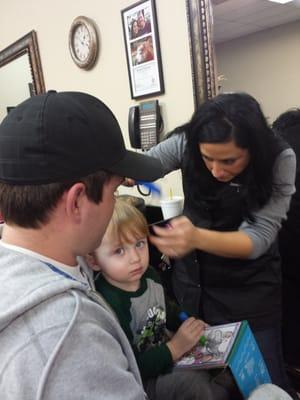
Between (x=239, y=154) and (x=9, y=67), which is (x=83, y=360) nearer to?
(x=239, y=154)

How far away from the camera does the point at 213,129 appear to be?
1.13 metres

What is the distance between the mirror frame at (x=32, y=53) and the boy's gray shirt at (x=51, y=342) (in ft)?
7.84

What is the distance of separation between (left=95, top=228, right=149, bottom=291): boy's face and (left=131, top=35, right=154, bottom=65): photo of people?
1145 millimetres

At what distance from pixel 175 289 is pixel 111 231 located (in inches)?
22.2

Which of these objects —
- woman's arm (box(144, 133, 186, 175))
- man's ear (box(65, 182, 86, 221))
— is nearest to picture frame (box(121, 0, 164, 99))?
woman's arm (box(144, 133, 186, 175))

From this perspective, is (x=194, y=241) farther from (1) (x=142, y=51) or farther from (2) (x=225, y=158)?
(1) (x=142, y=51)

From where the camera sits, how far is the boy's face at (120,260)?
992mm

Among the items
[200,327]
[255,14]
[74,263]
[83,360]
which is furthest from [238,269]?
[255,14]

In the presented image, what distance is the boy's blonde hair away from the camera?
996mm

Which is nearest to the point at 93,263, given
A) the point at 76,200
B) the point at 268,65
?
the point at 76,200

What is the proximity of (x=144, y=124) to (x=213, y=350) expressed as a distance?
123 centimetres

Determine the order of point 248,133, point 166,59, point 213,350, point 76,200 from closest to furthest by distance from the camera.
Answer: point 76,200 → point 213,350 → point 248,133 → point 166,59

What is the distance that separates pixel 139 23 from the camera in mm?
1812

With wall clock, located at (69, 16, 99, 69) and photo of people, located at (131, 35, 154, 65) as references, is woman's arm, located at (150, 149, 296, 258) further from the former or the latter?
wall clock, located at (69, 16, 99, 69)
